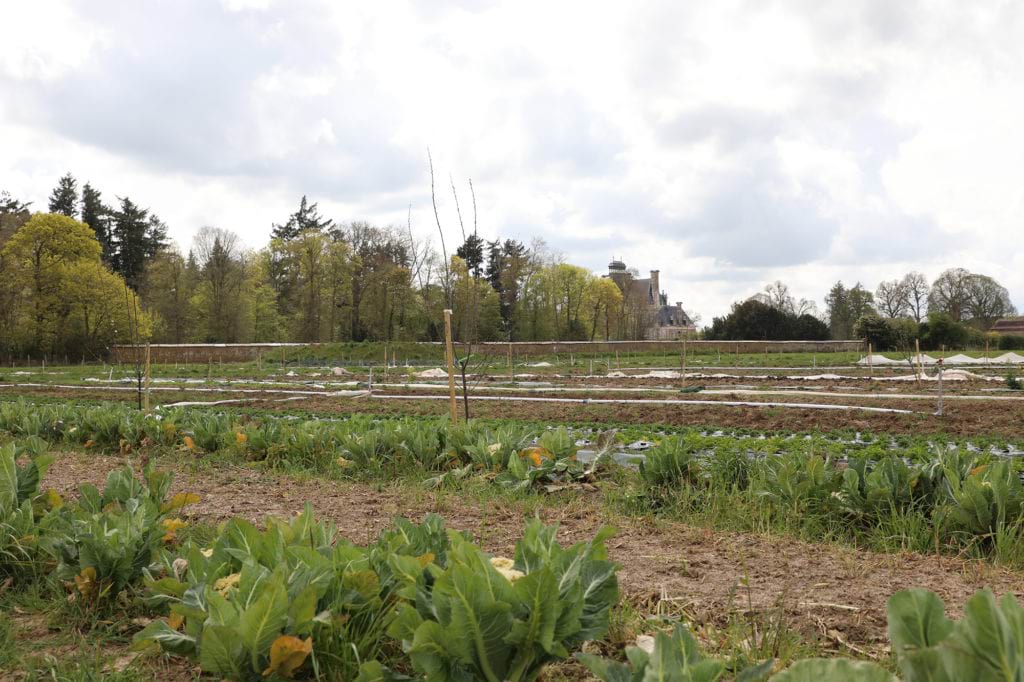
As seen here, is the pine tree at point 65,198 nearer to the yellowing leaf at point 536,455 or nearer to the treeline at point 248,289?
the treeline at point 248,289

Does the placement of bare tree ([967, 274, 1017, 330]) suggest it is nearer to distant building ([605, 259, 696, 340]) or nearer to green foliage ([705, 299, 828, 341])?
green foliage ([705, 299, 828, 341])

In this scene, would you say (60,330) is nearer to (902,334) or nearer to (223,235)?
(223,235)

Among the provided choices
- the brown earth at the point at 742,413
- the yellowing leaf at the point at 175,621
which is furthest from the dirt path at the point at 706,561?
the brown earth at the point at 742,413

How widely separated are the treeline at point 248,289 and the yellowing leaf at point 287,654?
35.6 m

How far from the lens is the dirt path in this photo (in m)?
2.60

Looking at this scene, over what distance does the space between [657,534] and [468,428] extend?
2.85m

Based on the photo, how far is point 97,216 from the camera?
5519cm

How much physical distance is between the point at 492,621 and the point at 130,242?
2422 inches

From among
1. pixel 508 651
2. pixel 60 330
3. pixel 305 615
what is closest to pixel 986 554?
pixel 508 651

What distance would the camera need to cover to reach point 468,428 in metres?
6.49

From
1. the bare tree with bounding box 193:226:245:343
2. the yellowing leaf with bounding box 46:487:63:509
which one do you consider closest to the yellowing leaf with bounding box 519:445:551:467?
the yellowing leaf with bounding box 46:487:63:509

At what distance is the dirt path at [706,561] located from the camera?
260cm

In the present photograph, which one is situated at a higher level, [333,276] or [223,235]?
[223,235]

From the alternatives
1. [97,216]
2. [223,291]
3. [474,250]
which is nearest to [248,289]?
[223,291]
